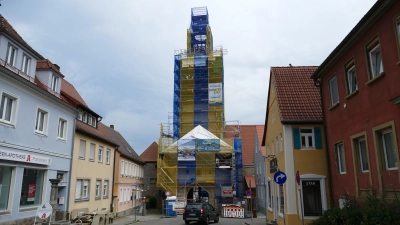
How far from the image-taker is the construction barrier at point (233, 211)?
103ft

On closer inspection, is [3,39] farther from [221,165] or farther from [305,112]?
[221,165]

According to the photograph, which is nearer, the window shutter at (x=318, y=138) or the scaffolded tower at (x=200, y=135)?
the window shutter at (x=318, y=138)

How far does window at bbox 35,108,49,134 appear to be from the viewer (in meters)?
16.6

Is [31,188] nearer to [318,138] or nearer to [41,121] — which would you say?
[41,121]

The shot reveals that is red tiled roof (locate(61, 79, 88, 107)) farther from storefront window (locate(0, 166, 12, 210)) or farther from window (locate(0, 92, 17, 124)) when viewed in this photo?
storefront window (locate(0, 166, 12, 210))

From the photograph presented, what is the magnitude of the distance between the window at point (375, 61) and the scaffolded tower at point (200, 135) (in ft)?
87.9

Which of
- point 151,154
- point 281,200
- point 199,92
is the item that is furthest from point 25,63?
point 151,154

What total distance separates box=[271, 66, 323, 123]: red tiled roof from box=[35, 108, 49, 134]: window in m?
12.5

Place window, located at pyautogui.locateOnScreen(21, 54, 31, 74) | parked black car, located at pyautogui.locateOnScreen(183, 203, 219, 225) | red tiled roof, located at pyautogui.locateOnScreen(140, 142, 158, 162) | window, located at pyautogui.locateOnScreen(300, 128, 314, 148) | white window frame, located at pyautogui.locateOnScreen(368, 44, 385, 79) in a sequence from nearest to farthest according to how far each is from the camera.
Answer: white window frame, located at pyautogui.locateOnScreen(368, 44, 385, 79)
window, located at pyautogui.locateOnScreen(21, 54, 31, 74)
window, located at pyautogui.locateOnScreen(300, 128, 314, 148)
parked black car, located at pyautogui.locateOnScreen(183, 203, 219, 225)
red tiled roof, located at pyautogui.locateOnScreen(140, 142, 158, 162)

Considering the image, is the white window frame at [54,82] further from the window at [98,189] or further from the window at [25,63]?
the window at [98,189]

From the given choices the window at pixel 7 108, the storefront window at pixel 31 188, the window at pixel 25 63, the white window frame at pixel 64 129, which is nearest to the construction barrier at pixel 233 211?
the white window frame at pixel 64 129

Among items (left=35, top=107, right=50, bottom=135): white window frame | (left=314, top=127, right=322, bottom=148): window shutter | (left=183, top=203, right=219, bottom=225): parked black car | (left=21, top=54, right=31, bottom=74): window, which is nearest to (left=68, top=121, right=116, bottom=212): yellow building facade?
(left=35, top=107, right=50, bottom=135): white window frame

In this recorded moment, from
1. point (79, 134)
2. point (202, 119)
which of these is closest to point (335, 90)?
point (79, 134)

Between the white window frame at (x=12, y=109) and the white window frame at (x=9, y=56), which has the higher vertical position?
the white window frame at (x=9, y=56)
